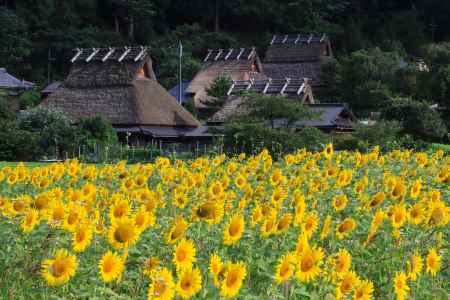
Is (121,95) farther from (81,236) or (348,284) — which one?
(348,284)

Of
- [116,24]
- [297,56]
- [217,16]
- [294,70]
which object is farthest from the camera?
[217,16]

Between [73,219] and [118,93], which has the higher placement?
[73,219]

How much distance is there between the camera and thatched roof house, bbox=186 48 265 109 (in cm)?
4228

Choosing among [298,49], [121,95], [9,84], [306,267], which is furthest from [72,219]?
[298,49]

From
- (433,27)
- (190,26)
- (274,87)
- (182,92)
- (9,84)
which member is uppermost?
(433,27)

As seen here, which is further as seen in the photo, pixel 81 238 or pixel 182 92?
pixel 182 92

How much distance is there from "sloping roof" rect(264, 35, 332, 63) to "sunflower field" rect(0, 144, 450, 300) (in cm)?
4175

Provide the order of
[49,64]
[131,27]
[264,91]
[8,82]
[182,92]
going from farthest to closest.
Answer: [131,27] < [49,64] < [182,92] < [8,82] < [264,91]

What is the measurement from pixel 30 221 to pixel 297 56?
146 ft

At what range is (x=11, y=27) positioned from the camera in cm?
5019

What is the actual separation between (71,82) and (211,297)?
31048 millimetres

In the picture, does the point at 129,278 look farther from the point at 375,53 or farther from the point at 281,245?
the point at 375,53

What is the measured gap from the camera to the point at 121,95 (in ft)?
104

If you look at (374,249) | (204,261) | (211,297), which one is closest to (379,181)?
(374,249)
